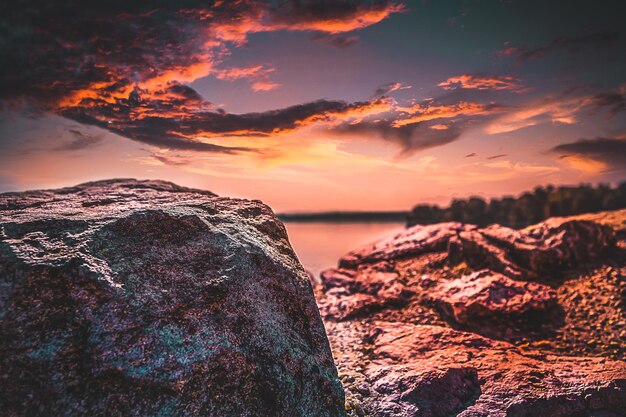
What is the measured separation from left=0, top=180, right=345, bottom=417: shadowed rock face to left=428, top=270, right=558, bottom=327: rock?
4623 millimetres

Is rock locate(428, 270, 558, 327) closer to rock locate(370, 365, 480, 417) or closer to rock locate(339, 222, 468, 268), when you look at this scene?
rock locate(370, 365, 480, 417)

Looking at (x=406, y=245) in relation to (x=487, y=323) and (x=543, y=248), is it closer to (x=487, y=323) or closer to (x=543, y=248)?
(x=543, y=248)

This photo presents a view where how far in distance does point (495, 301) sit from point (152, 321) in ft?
24.5

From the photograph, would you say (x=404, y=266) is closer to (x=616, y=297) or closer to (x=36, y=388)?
(x=616, y=297)

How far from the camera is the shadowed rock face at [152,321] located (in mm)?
3291

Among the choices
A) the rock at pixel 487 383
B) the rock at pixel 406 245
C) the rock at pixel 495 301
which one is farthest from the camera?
the rock at pixel 406 245

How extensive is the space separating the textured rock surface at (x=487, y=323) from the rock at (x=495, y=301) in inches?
1.0

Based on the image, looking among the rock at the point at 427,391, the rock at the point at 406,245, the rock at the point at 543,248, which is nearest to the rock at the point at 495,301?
the rock at the point at 543,248

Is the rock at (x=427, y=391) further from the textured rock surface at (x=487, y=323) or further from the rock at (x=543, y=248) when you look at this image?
the rock at (x=543, y=248)

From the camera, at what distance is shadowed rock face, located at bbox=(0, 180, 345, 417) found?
10.8 feet

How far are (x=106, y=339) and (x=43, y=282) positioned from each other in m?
1.00

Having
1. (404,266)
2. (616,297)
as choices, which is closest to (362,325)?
(404,266)

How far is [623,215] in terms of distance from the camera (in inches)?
509

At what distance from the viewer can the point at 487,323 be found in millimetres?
7359
